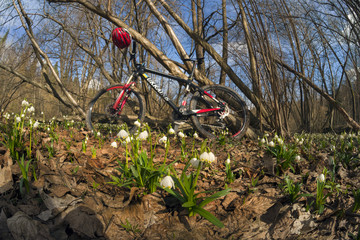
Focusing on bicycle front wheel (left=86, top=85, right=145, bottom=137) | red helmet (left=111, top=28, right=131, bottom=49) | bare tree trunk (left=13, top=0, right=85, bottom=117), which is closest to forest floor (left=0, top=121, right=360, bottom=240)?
bicycle front wheel (left=86, top=85, right=145, bottom=137)

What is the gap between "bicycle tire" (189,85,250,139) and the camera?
407cm

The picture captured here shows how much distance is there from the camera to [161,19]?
4.44 metres

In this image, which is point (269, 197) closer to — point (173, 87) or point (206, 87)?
point (206, 87)

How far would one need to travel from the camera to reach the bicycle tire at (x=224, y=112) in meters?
4.07

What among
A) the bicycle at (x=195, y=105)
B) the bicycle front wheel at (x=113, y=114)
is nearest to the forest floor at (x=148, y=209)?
the bicycle front wheel at (x=113, y=114)

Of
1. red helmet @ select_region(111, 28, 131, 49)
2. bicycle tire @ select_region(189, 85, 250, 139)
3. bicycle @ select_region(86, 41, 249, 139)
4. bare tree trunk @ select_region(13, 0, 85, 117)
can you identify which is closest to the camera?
red helmet @ select_region(111, 28, 131, 49)

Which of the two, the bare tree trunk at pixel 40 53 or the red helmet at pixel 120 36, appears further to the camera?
the bare tree trunk at pixel 40 53

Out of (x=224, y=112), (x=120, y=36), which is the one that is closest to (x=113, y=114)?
(x=120, y=36)

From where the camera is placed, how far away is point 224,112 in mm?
4191

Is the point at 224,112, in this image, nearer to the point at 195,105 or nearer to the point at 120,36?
the point at 195,105

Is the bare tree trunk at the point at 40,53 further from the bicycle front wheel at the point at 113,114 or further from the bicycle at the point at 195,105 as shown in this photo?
the bicycle at the point at 195,105

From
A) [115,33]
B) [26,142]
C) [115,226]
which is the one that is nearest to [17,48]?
[115,33]

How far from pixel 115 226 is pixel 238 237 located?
0.71m

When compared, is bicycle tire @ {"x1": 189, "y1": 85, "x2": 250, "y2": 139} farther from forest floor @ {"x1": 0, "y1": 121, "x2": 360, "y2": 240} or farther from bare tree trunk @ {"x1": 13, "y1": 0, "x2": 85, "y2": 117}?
→ bare tree trunk @ {"x1": 13, "y1": 0, "x2": 85, "y2": 117}
